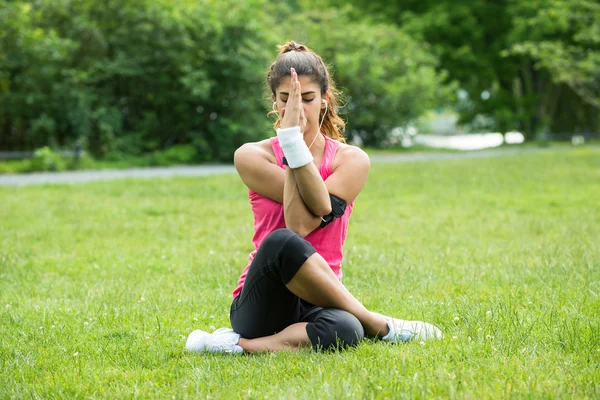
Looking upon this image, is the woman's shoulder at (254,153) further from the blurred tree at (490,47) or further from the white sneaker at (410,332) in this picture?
the blurred tree at (490,47)

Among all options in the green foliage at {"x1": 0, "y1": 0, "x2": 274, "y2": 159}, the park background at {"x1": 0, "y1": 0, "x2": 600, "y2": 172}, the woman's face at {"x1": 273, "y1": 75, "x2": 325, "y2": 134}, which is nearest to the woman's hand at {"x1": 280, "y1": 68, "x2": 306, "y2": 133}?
the woman's face at {"x1": 273, "y1": 75, "x2": 325, "y2": 134}

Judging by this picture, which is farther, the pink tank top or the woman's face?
the pink tank top

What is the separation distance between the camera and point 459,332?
4039 millimetres

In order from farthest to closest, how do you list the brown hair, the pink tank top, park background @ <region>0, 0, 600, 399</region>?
the pink tank top → the brown hair → park background @ <region>0, 0, 600, 399</region>

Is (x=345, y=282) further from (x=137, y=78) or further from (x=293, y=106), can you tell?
(x=137, y=78)

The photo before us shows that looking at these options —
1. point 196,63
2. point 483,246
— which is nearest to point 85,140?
point 196,63

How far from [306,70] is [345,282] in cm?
231

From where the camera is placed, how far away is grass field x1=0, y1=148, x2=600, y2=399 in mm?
3301

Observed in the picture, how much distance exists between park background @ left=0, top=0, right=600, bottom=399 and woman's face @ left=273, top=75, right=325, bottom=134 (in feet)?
4.11

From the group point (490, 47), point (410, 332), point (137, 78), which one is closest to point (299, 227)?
point (410, 332)

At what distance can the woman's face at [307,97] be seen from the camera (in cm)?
393

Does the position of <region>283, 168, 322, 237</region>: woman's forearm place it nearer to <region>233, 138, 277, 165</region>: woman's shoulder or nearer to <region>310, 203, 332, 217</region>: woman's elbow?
<region>310, 203, 332, 217</region>: woman's elbow

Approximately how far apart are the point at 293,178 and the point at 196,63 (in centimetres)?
1541

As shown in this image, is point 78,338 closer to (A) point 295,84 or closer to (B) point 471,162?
(A) point 295,84
